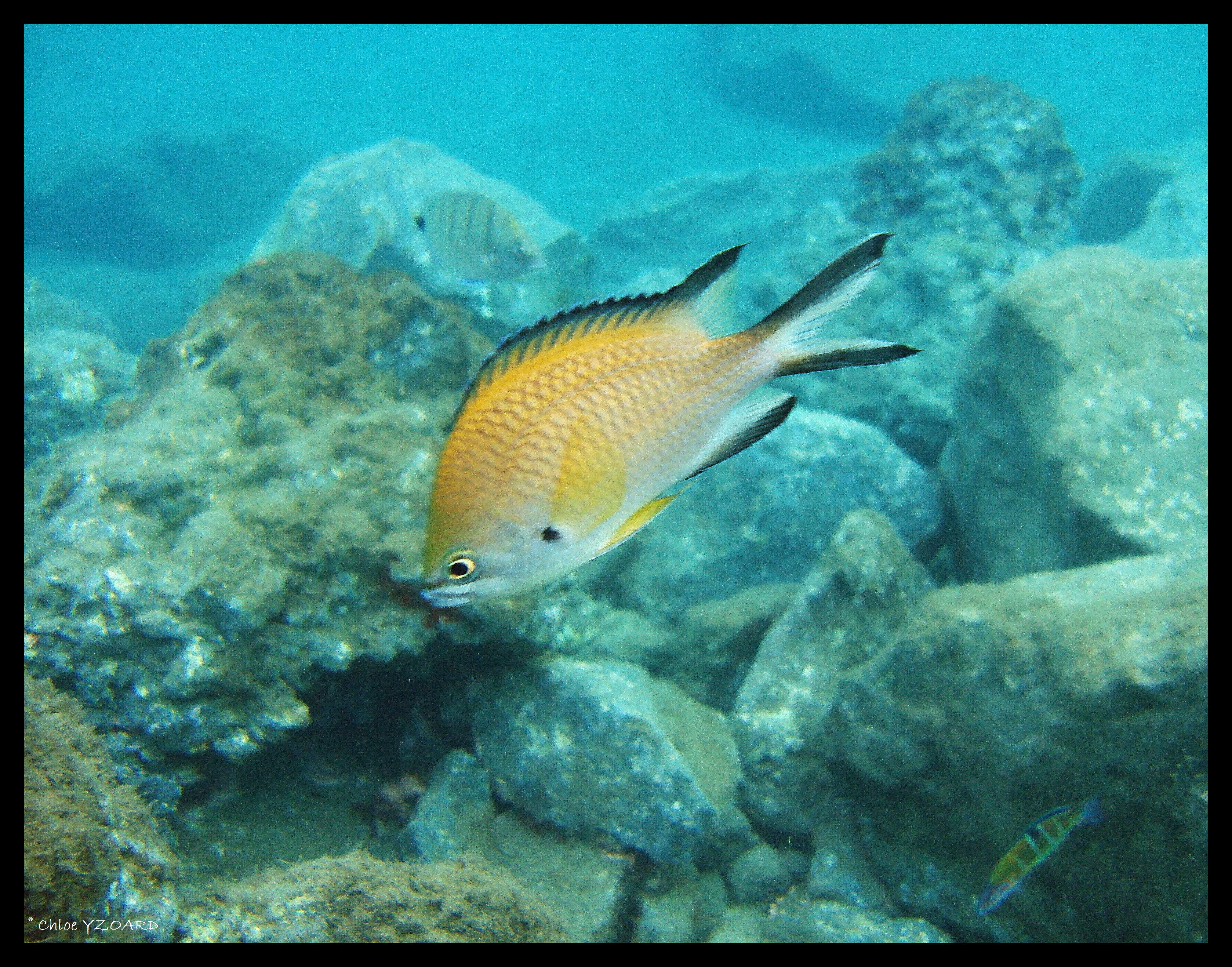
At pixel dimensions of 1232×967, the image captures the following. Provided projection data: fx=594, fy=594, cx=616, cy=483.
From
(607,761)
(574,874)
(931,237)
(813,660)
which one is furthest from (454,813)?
(931,237)

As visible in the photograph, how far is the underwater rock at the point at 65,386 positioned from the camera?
6.76 m

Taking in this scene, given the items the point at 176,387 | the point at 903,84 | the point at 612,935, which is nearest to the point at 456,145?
the point at 903,84

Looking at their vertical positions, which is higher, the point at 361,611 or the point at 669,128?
the point at 669,128

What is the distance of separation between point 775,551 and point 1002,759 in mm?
2728

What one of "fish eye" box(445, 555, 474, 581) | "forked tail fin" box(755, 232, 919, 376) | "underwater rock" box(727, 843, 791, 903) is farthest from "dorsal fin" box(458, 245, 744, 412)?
"underwater rock" box(727, 843, 791, 903)

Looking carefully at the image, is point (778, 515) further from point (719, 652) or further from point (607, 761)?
point (607, 761)

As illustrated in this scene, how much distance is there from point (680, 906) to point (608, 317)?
3369 millimetres

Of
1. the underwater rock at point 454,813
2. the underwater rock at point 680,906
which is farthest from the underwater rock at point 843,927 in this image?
the underwater rock at point 454,813

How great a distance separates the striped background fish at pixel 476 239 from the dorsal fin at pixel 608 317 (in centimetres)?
324

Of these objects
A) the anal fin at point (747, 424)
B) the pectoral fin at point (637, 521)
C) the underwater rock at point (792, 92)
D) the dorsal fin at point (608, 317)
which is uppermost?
the underwater rock at point (792, 92)

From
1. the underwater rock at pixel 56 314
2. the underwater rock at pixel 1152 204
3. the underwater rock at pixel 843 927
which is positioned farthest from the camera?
the underwater rock at pixel 56 314

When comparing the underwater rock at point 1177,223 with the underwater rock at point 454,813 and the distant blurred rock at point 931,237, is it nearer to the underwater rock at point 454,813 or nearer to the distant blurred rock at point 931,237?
the distant blurred rock at point 931,237

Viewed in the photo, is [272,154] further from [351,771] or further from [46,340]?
[351,771]
